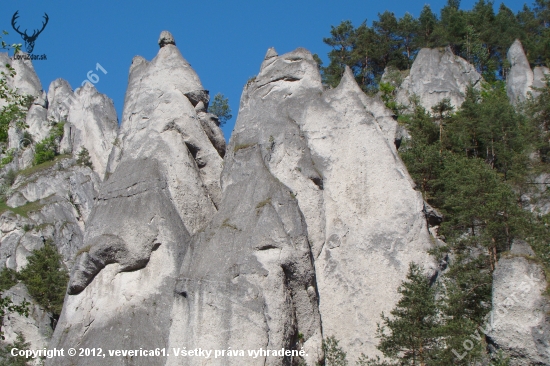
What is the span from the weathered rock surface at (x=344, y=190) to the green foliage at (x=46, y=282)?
39.1 feet

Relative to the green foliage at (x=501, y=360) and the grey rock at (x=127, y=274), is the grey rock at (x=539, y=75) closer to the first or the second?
the green foliage at (x=501, y=360)

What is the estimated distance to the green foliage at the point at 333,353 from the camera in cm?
1745

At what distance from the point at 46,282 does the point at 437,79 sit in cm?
2756

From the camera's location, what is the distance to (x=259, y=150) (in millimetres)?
21438

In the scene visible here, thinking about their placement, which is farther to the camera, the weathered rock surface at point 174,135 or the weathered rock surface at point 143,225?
the weathered rock surface at point 174,135

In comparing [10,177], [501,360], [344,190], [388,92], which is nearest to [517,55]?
[388,92]

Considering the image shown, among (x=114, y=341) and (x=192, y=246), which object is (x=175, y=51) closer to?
(x=192, y=246)

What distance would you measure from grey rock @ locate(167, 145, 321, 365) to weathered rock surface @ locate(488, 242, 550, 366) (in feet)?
15.2

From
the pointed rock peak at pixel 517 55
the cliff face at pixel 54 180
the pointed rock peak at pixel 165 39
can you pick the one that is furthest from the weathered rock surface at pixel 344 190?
the pointed rock peak at pixel 517 55

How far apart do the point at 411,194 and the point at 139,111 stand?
32.7 feet

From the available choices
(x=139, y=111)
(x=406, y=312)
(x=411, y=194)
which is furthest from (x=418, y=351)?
(x=139, y=111)

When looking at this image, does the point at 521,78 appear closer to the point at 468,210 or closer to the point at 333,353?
the point at 468,210

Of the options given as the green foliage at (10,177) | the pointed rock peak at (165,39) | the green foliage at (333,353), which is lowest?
the green foliage at (333,353)

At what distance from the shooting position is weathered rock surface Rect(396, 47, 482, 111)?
43281 mm
